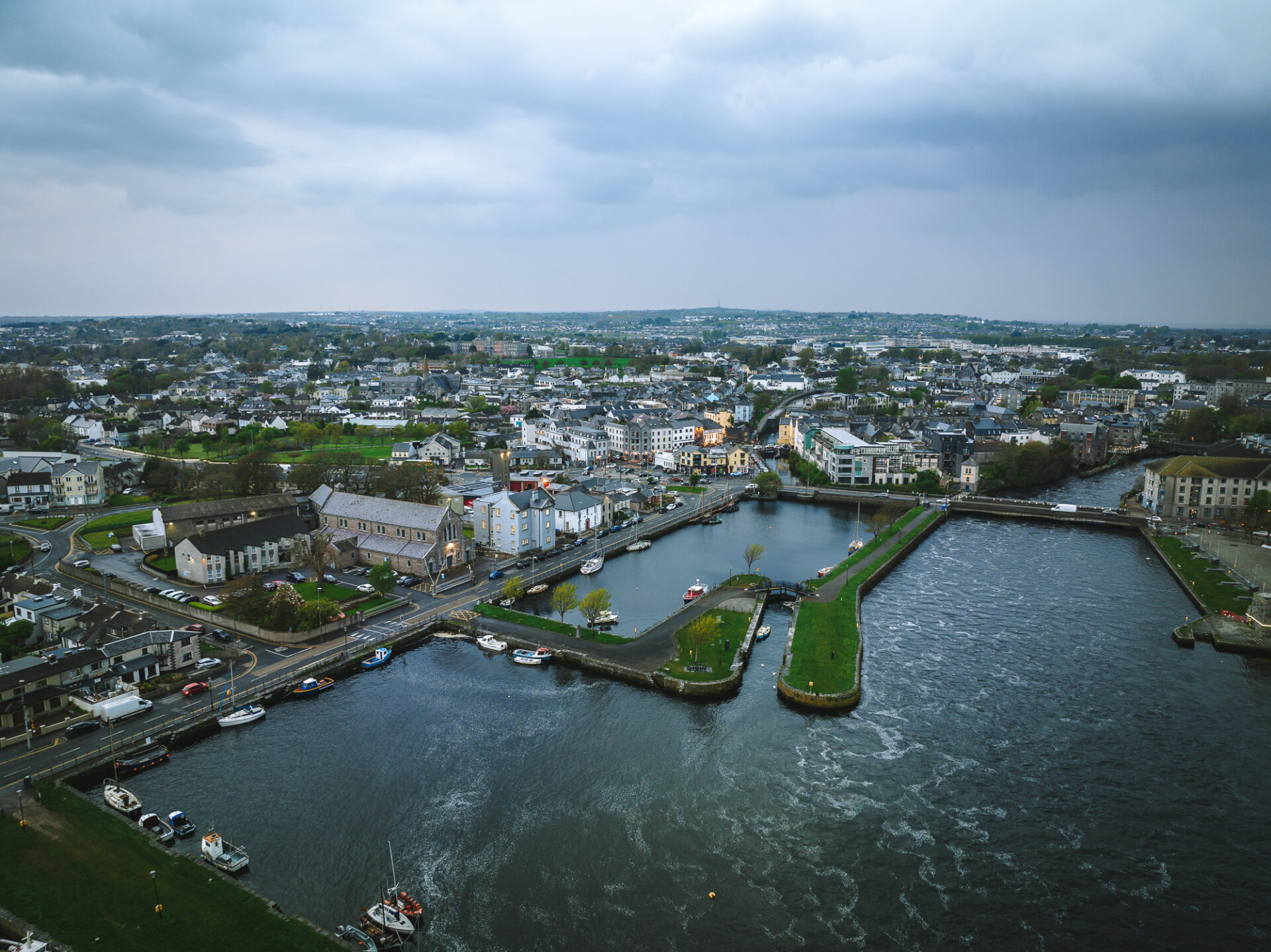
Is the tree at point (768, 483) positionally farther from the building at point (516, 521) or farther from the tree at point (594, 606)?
the tree at point (594, 606)

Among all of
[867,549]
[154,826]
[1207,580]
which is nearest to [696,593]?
[867,549]

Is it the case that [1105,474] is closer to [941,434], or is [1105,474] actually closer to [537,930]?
[941,434]

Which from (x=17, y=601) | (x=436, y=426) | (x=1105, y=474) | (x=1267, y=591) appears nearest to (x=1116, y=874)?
(x=1267, y=591)

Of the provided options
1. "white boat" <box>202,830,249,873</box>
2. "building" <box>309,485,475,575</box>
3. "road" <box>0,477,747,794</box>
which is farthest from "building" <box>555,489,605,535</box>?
"white boat" <box>202,830,249,873</box>

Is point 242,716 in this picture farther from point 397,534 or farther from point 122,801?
point 397,534

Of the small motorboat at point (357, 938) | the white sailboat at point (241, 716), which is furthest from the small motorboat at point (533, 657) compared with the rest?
the small motorboat at point (357, 938)

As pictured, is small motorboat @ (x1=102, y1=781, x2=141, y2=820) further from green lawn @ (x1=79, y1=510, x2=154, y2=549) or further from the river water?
green lawn @ (x1=79, y1=510, x2=154, y2=549)
